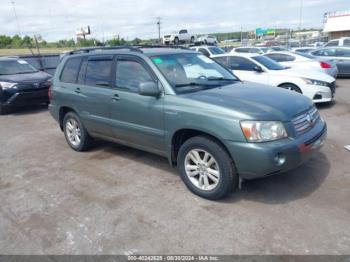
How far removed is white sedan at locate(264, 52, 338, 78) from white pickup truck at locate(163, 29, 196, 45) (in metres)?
26.7

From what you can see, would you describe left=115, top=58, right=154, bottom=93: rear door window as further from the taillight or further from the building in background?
the building in background

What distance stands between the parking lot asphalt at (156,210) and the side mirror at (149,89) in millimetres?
1244

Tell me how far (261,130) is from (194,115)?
2.56ft

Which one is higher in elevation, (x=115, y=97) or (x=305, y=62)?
(x=115, y=97)

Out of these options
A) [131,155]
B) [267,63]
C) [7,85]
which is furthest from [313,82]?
[7,85]

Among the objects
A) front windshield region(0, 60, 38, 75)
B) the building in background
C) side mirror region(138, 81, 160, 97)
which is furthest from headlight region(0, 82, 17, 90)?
the building in background

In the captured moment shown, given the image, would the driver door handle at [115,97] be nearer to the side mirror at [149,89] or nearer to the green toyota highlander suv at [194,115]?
the green toyota highlander suv at [194,115]

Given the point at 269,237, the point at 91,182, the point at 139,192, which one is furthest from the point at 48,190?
the point at 269,237

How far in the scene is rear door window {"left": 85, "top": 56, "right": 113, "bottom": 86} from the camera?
15.2 feet

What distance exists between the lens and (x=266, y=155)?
10.3ft

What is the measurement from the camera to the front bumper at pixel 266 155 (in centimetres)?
317

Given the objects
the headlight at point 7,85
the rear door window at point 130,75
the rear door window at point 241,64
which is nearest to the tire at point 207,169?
the rear door window at point 130,75

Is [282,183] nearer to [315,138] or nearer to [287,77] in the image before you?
[315,138]

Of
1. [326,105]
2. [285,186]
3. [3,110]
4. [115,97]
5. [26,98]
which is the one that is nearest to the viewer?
[285,186]
